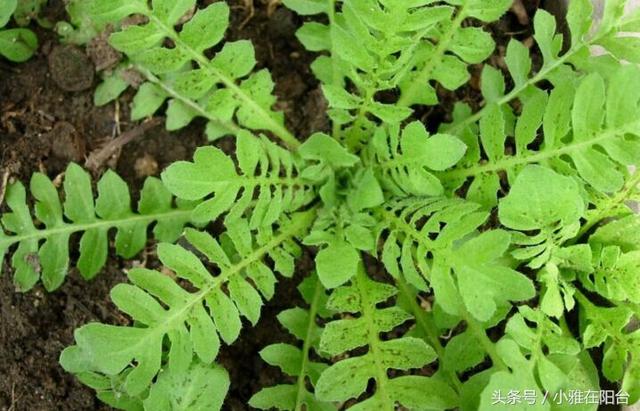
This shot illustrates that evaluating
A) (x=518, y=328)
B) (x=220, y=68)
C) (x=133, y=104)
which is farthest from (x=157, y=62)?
(x=518, y=328)

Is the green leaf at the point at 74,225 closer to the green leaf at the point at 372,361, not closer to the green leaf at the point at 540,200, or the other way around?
the green leaf at the point at 372,361

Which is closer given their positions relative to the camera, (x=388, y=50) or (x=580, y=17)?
(x=388, y=50)

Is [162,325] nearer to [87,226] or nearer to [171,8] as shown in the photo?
[87,226]

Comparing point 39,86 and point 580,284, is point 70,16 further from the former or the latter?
point 580,284

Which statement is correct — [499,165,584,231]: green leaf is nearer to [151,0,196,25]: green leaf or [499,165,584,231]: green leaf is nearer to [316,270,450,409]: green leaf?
[316,270,450,409]: green leaf

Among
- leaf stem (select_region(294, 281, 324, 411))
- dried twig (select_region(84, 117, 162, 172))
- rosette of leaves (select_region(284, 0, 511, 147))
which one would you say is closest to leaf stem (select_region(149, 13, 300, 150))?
rosette of leaves (select_region(284, 0, 511, 147))

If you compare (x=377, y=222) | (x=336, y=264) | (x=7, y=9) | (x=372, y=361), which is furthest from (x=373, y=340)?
(x=7, y=9)
